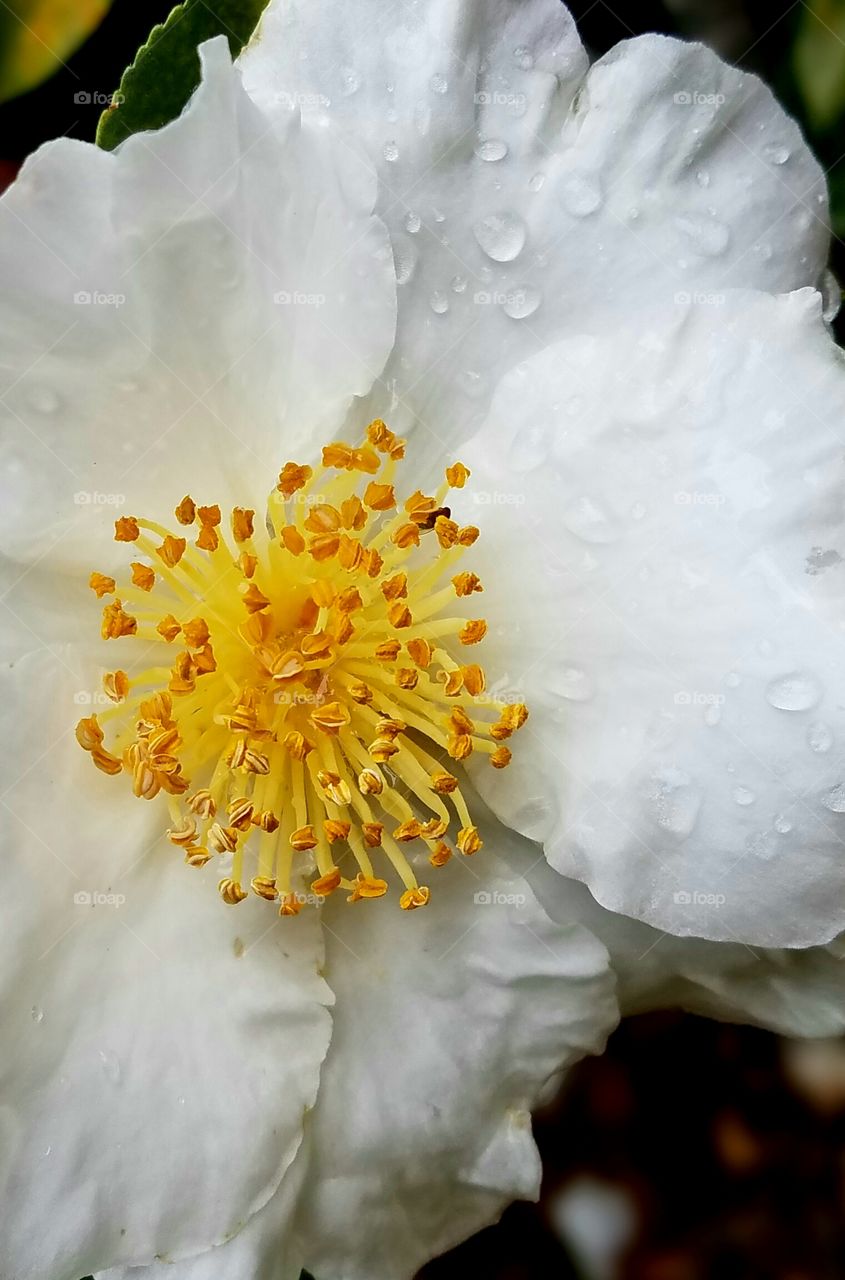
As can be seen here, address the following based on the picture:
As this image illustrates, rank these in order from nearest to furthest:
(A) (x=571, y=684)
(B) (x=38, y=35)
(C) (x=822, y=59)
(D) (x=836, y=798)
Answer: (D) (x=836, y=798) → (A) (x=571, y=684) → (B) (x=38, y=35) → (C) (x=822, y=59)

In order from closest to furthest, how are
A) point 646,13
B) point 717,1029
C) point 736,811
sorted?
point 736,811 → point 646,13 → point 717,1029

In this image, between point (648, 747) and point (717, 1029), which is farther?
point (717, 1029)

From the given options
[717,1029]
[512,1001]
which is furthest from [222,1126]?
[717,1029]

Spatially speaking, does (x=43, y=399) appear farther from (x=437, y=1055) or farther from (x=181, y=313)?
(x=437, y=1055)

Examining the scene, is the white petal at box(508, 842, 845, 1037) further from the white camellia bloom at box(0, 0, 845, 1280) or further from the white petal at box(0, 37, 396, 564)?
the white petal at box(0, 37, 396, 564)

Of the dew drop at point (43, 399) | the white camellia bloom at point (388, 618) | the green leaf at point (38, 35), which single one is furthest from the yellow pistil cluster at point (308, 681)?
the green leaf at point (38, 35)

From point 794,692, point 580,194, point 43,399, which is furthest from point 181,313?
point 794,692

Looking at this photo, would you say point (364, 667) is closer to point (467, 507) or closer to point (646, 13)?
point (467, 507)
